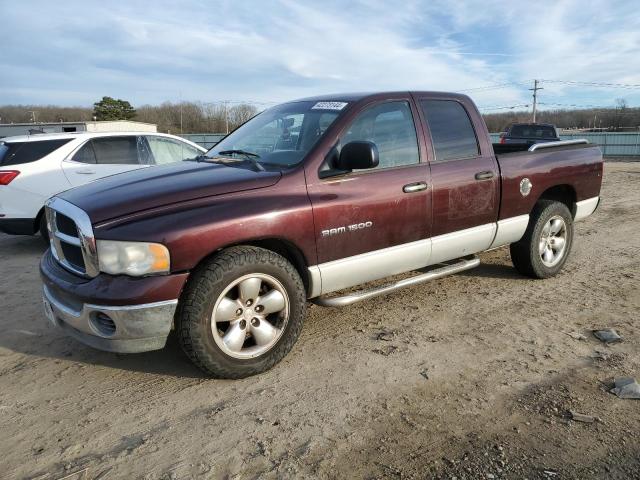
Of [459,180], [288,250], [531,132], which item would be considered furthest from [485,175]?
[531,132]

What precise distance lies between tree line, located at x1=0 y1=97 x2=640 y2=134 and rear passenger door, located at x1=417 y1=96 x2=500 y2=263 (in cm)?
5655

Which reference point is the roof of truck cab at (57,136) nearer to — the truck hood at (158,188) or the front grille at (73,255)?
the truck hood at (158,188)

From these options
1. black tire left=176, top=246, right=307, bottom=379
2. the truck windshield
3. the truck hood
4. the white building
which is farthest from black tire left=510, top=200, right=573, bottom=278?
the white building

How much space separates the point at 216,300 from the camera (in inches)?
117

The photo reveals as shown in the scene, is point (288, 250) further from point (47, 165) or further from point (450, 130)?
point (47, 165)

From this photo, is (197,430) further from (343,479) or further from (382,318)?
(382,318)

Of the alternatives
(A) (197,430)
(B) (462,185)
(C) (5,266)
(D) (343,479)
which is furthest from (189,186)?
(C) (5,266)

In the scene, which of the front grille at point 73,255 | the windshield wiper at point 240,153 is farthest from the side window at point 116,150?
the front grille at point 73,255

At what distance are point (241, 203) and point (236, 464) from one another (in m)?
1.51

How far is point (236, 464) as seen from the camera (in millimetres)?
2387

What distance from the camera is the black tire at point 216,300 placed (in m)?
2.92

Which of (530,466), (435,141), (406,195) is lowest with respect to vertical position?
(530,466)

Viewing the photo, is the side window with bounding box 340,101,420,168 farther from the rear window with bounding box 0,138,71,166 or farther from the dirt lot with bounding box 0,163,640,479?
the rear window with bounding box 0,138,71,166

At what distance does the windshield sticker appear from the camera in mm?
3777
